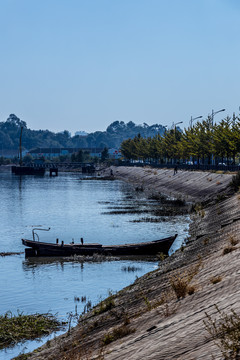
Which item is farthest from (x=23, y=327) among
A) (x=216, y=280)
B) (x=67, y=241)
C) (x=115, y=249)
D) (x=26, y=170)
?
(x=26, y=170)

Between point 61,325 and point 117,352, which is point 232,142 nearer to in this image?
point 61,325

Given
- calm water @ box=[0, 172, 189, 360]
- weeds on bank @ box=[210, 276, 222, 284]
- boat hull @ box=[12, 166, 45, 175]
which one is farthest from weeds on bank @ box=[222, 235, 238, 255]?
boat hull @ box=[12, 166, 45, 175]

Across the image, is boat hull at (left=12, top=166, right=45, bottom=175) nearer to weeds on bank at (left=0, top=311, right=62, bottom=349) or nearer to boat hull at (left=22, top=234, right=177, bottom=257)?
boat hull at (left=22, top=234, right=177, bottom=257)

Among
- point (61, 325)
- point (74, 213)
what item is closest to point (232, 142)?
point (74, 213)

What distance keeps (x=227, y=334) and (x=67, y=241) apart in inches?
1241

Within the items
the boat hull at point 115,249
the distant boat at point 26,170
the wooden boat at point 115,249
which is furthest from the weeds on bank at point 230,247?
the distant boat at point 26,170

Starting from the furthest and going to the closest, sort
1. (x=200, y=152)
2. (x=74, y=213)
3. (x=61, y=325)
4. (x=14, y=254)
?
(x=200, y=152) < (x=74, y=213) < (x=14, y=254) < (x=61, y=325)

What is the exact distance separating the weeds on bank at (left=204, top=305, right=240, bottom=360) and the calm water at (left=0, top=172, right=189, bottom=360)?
7.98m

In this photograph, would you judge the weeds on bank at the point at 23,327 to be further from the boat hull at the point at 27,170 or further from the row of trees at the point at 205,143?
the boat hull at the point at 27,170

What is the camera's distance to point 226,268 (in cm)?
1538

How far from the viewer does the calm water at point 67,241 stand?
22875mm

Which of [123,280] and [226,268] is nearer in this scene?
[226,268]

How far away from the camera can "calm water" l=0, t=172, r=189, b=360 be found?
22875 mm

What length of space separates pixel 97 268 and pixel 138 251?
12.7 ft
